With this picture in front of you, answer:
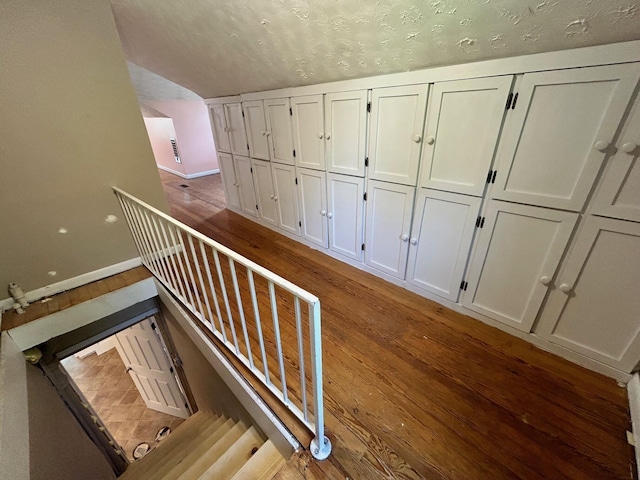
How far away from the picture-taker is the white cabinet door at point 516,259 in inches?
54.8

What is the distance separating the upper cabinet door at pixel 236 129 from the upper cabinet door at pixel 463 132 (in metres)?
2.37

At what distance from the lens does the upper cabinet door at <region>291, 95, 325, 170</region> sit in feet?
7.51

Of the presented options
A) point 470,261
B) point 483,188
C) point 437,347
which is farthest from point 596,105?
point 437,347

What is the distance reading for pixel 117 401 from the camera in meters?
3.83

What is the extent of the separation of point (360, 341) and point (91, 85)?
9.13 ft

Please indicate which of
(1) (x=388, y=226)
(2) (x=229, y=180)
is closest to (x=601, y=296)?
(1) (x=388, y=226)

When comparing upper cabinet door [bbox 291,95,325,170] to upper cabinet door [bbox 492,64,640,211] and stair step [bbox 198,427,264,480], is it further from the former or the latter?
stair step [bbox 198,427,264,480]

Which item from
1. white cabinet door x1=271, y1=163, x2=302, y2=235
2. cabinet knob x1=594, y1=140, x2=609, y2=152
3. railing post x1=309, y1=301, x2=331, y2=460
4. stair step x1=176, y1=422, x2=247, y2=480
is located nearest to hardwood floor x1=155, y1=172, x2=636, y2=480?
railing post x1=309, y1=301, x2=331, y2=460

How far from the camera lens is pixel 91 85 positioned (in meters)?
1.96

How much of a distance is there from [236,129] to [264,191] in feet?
2.93

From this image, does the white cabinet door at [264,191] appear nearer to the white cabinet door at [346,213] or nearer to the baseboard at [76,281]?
the white cabinet door at [346,213]

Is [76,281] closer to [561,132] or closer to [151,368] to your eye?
[151,368]

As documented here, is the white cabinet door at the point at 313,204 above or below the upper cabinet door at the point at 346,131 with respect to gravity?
below

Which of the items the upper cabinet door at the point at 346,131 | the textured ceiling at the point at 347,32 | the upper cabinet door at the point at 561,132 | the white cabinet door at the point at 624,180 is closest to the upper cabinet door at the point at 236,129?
the textured ceiling at the point at 347,32
